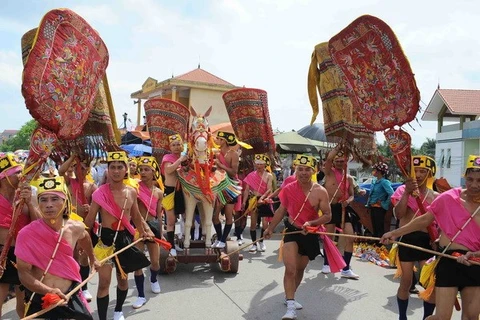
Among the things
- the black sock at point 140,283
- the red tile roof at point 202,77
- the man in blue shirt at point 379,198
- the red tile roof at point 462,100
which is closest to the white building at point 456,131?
the red tile roof at point 462,100

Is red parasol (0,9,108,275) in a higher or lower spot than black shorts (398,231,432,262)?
higher

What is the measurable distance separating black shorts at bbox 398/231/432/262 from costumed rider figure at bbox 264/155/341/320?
0.89 meters

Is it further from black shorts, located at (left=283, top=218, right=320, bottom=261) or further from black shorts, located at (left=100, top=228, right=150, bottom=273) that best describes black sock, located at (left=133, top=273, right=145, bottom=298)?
black shorts, located at (left=283, top=218, right=320, bottom=261)

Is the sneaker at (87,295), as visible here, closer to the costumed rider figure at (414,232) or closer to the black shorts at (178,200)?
the black shorts at (178,200)

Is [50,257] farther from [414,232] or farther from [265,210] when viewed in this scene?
[265,210]

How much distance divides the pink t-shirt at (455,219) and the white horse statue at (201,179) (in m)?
3.70

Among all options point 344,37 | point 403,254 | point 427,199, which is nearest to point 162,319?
point 403,254

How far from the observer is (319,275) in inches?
288

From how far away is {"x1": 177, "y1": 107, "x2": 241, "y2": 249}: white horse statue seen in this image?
6988mm

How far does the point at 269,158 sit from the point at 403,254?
511 cm

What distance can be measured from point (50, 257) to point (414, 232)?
3586mm

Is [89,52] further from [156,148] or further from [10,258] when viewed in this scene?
[156,148]

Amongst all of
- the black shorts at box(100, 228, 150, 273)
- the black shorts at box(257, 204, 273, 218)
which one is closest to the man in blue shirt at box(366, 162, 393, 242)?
the black shorts at box(257, 204, 273, 218)

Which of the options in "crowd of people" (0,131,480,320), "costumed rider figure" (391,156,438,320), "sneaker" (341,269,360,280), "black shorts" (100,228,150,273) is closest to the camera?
"crowd of people" (0,131,480,320)
